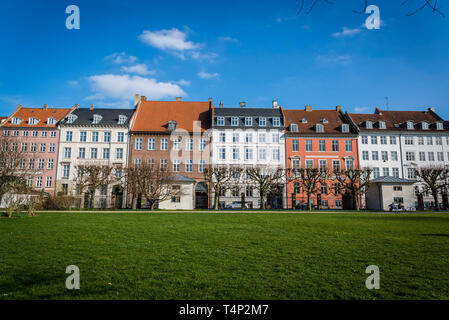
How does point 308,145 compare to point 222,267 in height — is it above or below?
above

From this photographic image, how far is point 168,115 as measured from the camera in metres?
50.6

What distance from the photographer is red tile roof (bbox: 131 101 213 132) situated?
4844 cm

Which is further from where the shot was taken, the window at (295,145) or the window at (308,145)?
the window at (308,145)

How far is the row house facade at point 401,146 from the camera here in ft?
154

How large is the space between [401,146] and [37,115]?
6040 centimetres

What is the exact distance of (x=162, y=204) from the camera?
3756 cm

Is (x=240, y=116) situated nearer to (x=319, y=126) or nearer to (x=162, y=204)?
(x=319, y=126)

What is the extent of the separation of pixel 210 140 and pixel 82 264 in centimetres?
4109

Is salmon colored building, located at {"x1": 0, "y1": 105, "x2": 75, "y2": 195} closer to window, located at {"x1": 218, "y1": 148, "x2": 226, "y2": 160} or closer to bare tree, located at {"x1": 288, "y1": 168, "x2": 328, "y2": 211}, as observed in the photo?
window, located at {"x1": 218, "y1": 148, "x2": 226, "y2": 160}

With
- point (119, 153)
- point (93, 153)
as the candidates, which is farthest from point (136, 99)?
point (93, 153)

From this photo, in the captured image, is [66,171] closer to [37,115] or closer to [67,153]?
[67,153]

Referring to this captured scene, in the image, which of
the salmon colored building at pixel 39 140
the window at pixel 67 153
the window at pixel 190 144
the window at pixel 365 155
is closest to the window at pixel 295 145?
the window at pixel 365 155

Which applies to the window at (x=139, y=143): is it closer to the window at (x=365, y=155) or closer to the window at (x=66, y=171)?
the window at (x=66, y=171)

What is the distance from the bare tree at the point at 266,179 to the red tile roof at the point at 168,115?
11.7 m
